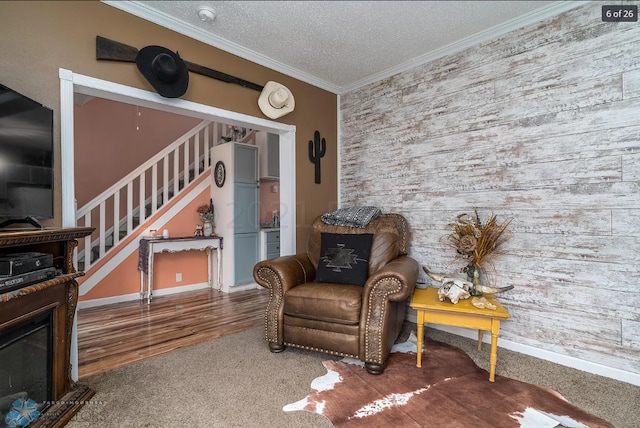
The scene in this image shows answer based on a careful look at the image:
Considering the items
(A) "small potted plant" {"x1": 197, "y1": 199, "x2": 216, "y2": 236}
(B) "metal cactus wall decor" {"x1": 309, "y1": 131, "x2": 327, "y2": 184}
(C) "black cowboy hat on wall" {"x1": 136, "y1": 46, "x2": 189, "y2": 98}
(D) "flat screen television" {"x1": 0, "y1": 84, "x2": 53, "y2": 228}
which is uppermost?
(C) "black cowboy hat on wall" {"x1": 136, "y1": 46, "x2": 189, "y2": 98}

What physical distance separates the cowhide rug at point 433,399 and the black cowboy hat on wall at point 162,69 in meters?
2.16

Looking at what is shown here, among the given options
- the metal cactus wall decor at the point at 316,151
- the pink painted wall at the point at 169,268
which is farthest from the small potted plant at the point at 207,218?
the metal cactus wall decor at the point at 316,151

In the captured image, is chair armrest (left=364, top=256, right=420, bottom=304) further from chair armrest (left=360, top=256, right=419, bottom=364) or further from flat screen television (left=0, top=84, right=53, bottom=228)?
flat screen television (left=0, top=84, right=53, bottom=228)

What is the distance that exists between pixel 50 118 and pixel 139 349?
1705mm

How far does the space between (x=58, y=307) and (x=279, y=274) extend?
129 cm

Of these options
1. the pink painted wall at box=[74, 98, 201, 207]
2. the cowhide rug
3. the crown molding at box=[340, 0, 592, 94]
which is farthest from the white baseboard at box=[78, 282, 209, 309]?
the crown molding at box=[340, 0, 592, 94]

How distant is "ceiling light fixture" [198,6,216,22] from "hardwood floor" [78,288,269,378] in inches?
96.9

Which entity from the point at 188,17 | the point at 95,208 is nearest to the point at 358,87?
the point at 188,17

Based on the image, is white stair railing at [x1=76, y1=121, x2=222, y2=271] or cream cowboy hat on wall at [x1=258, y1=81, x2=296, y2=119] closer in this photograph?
cream cowboy hat on wall at [x1=258, y1=81, x2=296, y2=119]

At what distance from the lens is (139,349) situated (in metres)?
2.35

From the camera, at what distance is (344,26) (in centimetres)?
233

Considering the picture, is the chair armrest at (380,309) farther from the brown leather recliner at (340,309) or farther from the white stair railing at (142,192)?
the white stair railing at (142,192)

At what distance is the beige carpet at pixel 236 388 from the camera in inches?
60.6

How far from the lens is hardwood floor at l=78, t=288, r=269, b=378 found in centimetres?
228
